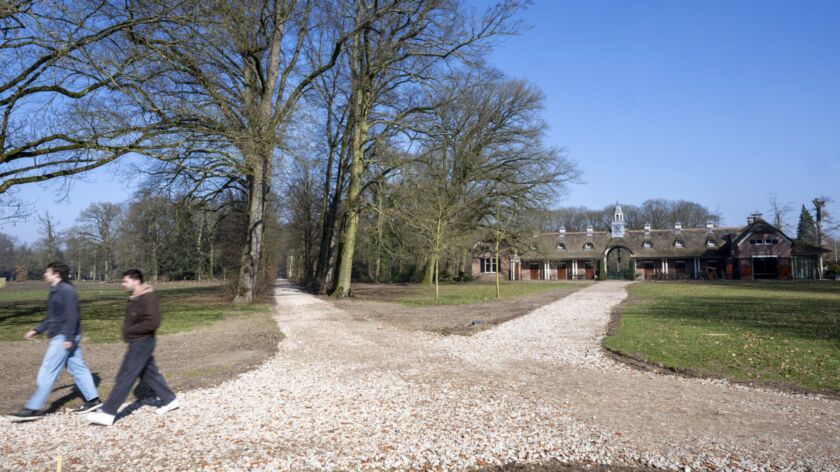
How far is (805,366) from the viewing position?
859 cm

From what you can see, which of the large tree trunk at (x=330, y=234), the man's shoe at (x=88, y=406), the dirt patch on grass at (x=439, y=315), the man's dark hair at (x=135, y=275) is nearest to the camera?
the man's dark hair at (x=135, y=275)

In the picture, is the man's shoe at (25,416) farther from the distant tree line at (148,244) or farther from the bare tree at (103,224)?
the bare tree at (103,224)

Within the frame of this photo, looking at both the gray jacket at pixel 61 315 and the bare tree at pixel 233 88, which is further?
the bare tree at pixel 233 88

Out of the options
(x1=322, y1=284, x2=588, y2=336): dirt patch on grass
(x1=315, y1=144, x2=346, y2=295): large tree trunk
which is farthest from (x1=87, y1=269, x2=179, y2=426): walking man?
(x1=315, y1=144, x2=346, y2=295): large tree trunk

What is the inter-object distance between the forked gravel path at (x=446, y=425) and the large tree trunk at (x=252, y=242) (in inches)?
526

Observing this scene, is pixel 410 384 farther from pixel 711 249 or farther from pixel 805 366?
pixel 711 249

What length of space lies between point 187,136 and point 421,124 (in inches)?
434

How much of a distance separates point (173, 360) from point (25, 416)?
374 centimetres

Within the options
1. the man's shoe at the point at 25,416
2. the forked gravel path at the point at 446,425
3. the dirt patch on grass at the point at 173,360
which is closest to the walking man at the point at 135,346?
the forked gravel path at the point at 446,425

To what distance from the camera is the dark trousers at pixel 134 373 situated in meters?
5.62

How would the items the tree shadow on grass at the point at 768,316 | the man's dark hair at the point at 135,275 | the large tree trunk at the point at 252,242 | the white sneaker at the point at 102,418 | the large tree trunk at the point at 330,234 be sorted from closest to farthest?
the white sneaker at the point at 102,418
the man's dark hair at the point at 135,275
the tree shadow on grass at the point at 768,316
the large tree trunk at the point at 252,242
the large tree trunk at the point at 330,234

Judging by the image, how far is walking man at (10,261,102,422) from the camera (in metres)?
5.93

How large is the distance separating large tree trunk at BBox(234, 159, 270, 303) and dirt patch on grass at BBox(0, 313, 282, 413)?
7541 mm

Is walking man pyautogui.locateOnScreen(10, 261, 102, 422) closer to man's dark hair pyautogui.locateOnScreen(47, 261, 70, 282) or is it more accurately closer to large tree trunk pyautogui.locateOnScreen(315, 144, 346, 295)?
man's dark hair pyautogui.locateOnScreen(47, 261, 70, 282)
